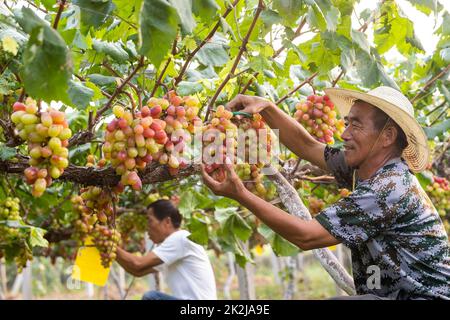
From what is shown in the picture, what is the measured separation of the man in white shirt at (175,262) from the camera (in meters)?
5.18

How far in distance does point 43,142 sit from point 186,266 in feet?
11.8

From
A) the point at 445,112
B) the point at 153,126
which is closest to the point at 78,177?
the point at 153,126

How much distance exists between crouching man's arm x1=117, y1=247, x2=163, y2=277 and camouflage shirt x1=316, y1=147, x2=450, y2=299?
306cm

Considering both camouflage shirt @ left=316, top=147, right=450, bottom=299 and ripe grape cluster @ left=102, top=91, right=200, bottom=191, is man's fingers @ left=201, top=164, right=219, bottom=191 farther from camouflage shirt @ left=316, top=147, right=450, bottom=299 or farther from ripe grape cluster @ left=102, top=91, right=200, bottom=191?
camouflage shirt @ left=316, top=147, right=450, bottom=299

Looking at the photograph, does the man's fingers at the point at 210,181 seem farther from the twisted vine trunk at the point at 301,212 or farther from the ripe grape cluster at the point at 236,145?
the twisted vine trunk at the point at 301,212

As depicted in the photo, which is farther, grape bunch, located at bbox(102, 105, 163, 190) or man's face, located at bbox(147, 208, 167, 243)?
man's face, located at bbox(147, 208, 167, 243)

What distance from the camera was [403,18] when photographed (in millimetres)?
3115

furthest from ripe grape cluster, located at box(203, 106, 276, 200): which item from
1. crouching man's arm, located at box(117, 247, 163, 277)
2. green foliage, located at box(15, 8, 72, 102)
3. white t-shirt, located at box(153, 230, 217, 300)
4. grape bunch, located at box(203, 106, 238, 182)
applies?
crouching man's arm, located at box(117, 247, 163, 277)

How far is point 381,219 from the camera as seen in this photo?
2344mm

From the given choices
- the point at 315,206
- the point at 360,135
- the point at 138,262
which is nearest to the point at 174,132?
the point at 360,135

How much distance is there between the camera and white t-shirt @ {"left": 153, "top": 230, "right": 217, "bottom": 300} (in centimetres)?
518

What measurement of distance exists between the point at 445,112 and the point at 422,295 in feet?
10.8

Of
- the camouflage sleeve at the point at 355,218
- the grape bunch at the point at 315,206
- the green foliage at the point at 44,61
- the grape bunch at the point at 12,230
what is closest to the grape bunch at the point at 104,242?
the grape bunch at the point at 12,230
